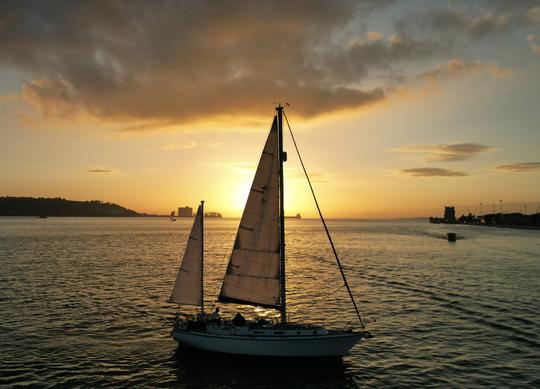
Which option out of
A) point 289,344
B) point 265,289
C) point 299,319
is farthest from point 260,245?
point 299,319

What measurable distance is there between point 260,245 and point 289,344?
6340mm

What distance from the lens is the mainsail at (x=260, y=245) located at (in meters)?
25.2

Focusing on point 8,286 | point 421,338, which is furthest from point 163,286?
point 421,338

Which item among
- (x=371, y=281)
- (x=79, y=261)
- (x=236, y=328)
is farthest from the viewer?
(x=79, y=261)

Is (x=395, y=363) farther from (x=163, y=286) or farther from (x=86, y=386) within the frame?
(x=163, y=286)

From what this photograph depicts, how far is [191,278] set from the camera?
28969 millimetres

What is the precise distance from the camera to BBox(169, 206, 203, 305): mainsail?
28.8m

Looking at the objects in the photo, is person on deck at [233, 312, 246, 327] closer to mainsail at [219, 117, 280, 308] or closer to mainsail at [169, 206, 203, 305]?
mainsail at [219, 117, 280, 308]

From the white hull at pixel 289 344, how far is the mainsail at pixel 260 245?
7.62 ft

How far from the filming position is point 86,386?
2225cm

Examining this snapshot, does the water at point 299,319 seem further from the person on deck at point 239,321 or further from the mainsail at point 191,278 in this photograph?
the mainsail at point 191,278

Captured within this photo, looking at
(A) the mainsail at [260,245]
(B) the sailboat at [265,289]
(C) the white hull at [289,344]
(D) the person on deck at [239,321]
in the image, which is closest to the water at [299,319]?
(C) the white hull at [289,344]

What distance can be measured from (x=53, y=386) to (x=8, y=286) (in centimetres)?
3568

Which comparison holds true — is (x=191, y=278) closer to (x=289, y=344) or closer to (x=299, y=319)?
(x=289, y=344)
